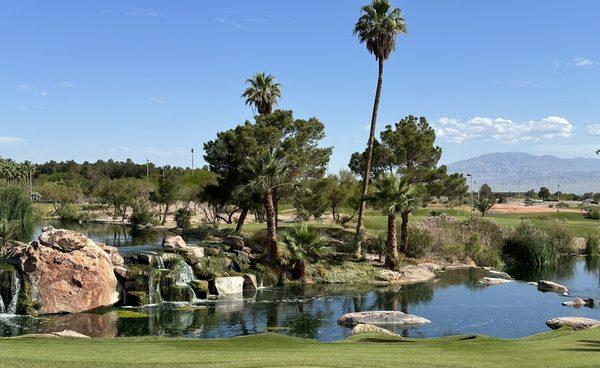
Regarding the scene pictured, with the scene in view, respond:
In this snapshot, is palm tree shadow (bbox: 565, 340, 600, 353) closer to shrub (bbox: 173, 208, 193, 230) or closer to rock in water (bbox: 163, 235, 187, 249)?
rock in water (bbox: 163, 235, 187, 249)

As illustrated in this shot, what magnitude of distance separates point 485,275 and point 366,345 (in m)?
26.8

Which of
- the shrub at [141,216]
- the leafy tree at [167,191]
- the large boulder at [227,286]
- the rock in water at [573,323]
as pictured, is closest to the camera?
the rock in water at [573,323]

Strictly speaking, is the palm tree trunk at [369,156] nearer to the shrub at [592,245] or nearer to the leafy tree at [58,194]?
the shrub at [592,245]

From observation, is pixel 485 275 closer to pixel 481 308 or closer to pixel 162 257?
pixel 481 308

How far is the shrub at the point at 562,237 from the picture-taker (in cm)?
5384

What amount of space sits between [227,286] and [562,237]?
3714 centimetres

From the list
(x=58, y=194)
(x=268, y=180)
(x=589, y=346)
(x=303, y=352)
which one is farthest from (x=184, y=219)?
(x=589, y=346)

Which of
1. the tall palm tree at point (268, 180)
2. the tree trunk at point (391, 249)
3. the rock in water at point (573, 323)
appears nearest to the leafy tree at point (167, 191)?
the tall palm tree at point (268, 180)

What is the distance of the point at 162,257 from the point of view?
107ft

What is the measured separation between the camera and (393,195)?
38031 mm

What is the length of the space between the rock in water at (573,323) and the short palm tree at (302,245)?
49.4 ft

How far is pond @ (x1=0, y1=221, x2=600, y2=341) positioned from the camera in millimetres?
23359

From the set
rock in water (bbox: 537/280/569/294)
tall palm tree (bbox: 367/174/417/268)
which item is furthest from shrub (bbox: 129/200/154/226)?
rock in water (bbox: 537/280/569/294)

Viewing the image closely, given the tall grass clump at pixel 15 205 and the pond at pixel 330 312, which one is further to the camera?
the tall grass clump at pixel 15 205
